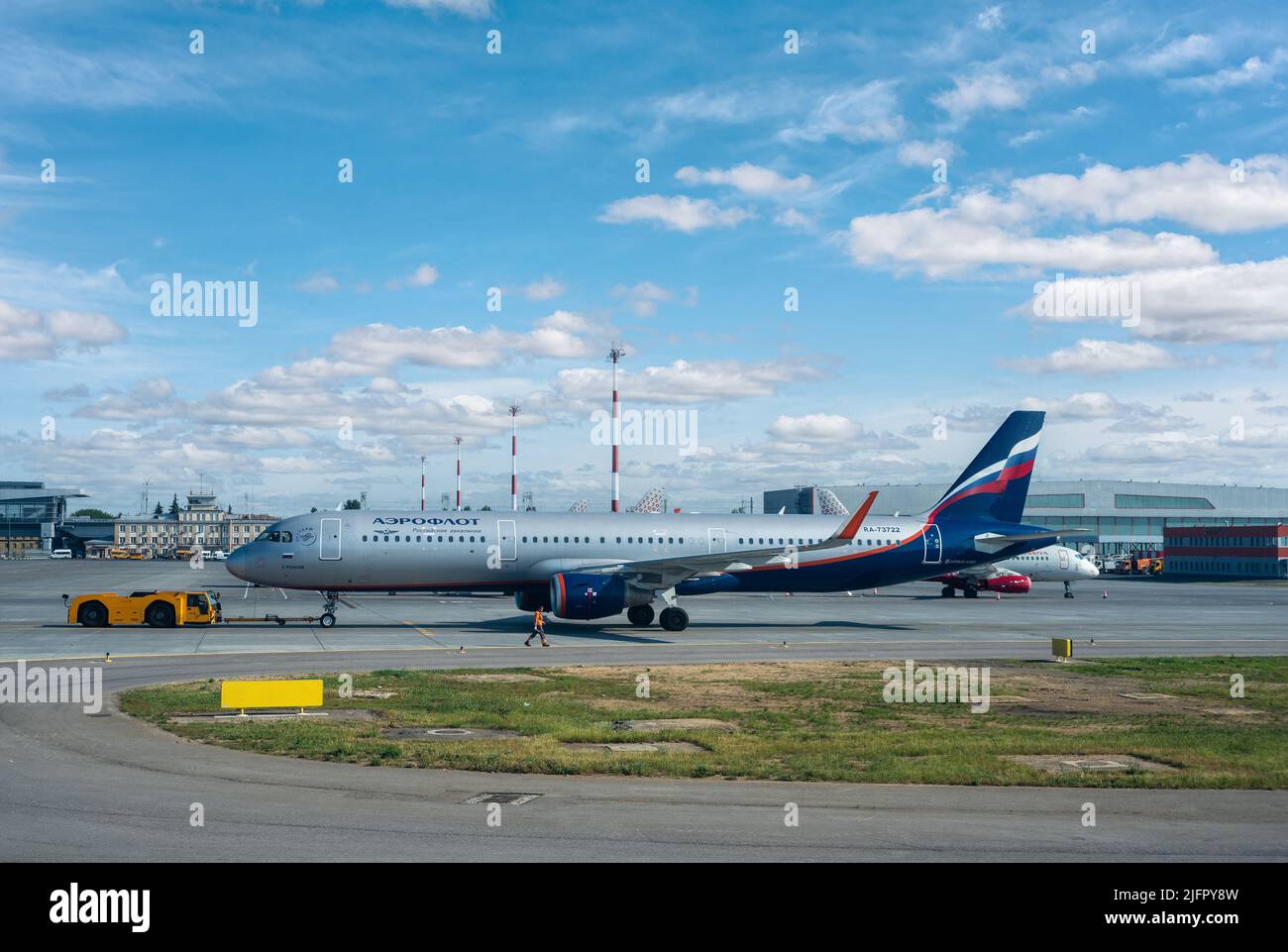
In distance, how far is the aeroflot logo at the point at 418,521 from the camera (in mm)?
47312

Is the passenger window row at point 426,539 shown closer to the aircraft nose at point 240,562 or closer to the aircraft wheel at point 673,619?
the aircraft nose at point 240,562

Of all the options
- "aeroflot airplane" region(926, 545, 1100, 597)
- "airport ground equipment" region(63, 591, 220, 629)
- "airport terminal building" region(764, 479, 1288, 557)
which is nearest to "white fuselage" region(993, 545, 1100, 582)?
"aeroflot airplane" region(926, 545, 1100, 597)

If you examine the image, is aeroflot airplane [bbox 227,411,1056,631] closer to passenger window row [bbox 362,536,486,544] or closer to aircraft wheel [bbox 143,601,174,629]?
passenger window row [bbox 362,536,486,544]

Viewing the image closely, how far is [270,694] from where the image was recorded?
2262cm

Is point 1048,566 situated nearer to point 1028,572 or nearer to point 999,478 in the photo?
point 1028,572

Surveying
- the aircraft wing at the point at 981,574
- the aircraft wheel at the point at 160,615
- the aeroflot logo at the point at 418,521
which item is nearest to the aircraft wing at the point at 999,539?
the aircraft wing at the point at 981,574

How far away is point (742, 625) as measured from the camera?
50.3 m

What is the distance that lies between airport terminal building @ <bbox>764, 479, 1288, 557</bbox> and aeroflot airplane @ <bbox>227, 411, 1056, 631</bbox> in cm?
10405

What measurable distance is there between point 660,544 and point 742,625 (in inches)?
211

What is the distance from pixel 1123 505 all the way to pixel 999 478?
122 m

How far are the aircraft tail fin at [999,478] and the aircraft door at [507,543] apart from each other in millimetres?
20943

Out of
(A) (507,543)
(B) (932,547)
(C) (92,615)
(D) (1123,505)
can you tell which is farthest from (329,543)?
(D) (1123,505)

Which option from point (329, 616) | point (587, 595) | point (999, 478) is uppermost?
point (999, 478)
